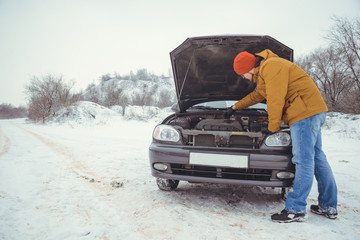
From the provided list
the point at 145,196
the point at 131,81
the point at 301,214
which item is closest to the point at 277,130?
the point at 301,214

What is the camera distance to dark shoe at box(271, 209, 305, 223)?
5.42 feet

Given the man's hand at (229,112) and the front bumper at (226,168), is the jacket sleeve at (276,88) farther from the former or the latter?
the man's hand at (229,112)

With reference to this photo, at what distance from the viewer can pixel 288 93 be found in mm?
1803

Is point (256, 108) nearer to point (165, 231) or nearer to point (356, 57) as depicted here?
point (165, 231)

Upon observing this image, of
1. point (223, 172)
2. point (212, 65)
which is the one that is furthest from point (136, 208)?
point (212, 65)

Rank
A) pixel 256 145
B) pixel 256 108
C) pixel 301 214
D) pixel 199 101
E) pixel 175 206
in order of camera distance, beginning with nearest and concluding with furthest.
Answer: pixel 301 214 < pixel 175 206 < pixel 256 145 < pixel 256 108 < pixel 199 101

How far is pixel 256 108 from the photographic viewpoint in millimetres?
3020

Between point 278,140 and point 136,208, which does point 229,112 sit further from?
point 136,208

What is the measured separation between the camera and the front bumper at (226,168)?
177cm

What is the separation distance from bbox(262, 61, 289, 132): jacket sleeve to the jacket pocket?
12 centimetres

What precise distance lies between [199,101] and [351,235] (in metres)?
2.50

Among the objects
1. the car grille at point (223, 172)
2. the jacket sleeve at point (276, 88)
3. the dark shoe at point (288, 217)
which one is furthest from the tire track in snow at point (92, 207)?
the jacket sleeve at point (276, 88)

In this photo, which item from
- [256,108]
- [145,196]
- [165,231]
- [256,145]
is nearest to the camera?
[165,231]

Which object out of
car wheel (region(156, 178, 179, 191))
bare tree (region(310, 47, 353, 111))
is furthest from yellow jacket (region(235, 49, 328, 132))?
bare tree (region(310, 47, 353, 111))
